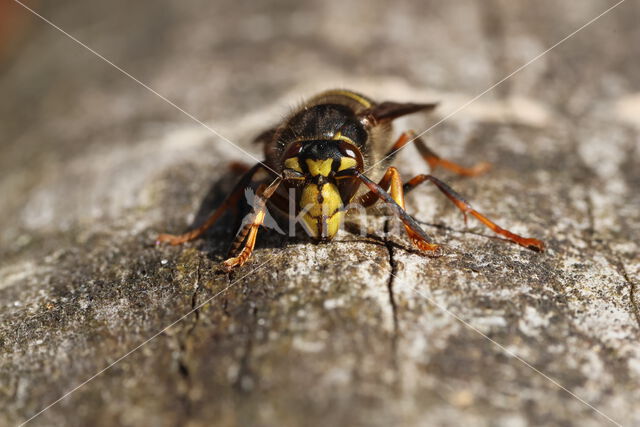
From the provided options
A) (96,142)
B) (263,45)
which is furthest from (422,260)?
(263,45)

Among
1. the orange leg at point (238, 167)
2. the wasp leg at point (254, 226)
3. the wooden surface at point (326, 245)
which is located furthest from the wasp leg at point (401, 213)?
the orange leg at point (238, 167)

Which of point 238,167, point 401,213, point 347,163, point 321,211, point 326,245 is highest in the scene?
point 238,167

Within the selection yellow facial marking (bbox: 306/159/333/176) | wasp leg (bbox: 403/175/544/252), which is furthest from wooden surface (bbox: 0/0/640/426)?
yellow facial marking (bbox: 306/159/333/176)

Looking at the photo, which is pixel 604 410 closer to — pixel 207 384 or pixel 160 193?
pixel 207 384

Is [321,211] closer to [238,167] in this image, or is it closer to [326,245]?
[326,245]

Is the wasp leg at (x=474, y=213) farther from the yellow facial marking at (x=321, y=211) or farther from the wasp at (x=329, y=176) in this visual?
the yellow facial marking at (x=321, y=211)

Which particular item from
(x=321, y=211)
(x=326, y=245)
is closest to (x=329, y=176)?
(x=321, y=211)

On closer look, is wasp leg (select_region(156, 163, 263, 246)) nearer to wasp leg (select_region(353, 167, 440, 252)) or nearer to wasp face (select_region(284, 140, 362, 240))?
wasp face (select_region(284, 140, 362, 240))

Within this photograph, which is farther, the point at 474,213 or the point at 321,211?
the point at 474,213
